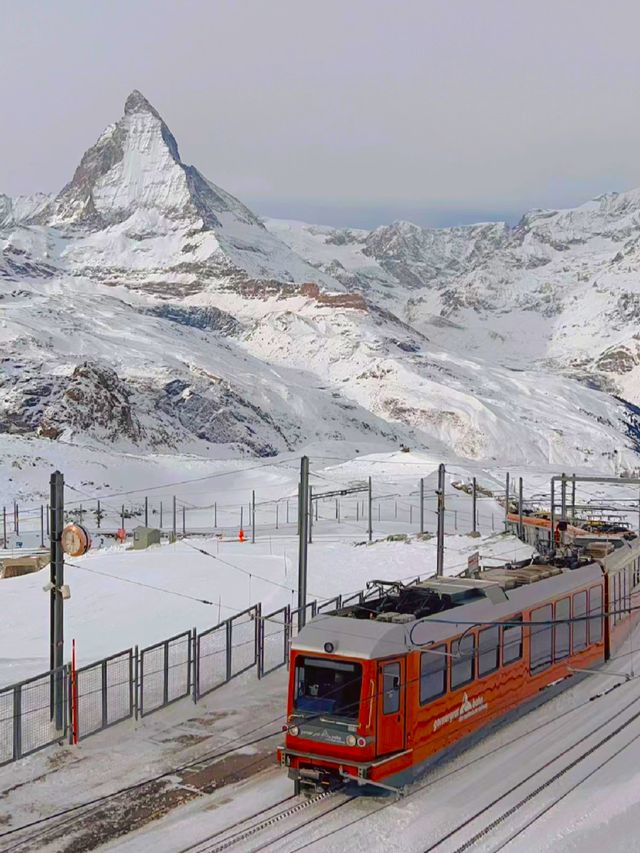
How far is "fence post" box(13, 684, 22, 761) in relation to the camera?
1823 centimetres

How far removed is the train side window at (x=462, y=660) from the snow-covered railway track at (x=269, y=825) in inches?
118

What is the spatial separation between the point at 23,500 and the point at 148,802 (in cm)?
7679

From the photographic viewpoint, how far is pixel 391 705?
616 inches

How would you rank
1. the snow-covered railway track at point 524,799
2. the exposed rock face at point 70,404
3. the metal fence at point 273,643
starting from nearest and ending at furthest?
the snow-covered railway track at point 524,799 → the metal fence at point 273,643 → the exposed rock face at point 70,404

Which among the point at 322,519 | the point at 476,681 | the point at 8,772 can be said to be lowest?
the point at 322,519

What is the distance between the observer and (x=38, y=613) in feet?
125

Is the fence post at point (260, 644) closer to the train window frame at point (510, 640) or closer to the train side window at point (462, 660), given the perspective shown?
the train window frame at point (510, 640)

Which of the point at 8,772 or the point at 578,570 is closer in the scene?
the point at 8,772

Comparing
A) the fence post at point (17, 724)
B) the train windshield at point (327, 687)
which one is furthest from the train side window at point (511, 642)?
the fence post at point (17, 724)

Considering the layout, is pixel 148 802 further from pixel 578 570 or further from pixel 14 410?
pixel 14 410

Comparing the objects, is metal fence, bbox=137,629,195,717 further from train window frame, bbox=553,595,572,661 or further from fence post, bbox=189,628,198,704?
train window frame, bbox=553,595,572,661

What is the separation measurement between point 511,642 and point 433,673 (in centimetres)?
332

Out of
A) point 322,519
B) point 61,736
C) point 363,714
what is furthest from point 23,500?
point 363,714

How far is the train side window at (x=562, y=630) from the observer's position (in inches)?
847
